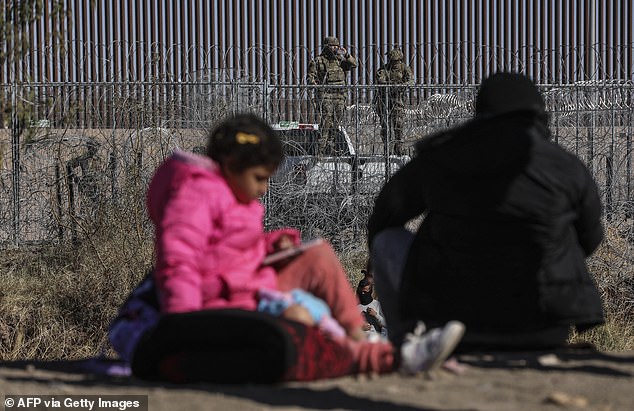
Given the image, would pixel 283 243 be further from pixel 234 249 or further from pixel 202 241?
pixel 202 241

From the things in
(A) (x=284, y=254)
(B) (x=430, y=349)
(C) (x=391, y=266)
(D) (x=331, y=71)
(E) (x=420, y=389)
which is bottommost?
(E) (x=420, y=389)

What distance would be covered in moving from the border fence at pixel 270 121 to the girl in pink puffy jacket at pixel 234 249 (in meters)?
6.05

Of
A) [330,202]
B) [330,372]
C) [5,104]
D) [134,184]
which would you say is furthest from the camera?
[330,202]

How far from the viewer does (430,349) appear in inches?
152

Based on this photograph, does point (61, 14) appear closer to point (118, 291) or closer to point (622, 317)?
point (118, 291)

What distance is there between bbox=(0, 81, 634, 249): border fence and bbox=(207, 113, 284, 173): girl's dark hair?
19.8 feet

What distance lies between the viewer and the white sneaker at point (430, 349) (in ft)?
12.5

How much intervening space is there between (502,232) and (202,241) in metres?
1.23

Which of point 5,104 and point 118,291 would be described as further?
point 118,291

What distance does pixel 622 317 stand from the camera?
9.74 meters

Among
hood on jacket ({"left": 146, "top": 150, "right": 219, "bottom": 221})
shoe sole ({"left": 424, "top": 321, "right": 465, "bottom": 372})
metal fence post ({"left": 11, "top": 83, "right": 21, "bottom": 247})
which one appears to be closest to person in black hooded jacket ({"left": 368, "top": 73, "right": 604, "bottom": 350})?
shoe sole ({"left": 424, "top": 321, "right": 465, "bottom": 372})

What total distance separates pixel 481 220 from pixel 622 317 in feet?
18.5

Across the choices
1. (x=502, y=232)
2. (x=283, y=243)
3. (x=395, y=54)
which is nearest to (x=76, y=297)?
(x=395, y=54)

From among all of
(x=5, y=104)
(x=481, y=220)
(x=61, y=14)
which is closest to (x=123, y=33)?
(x=5, y=104)
